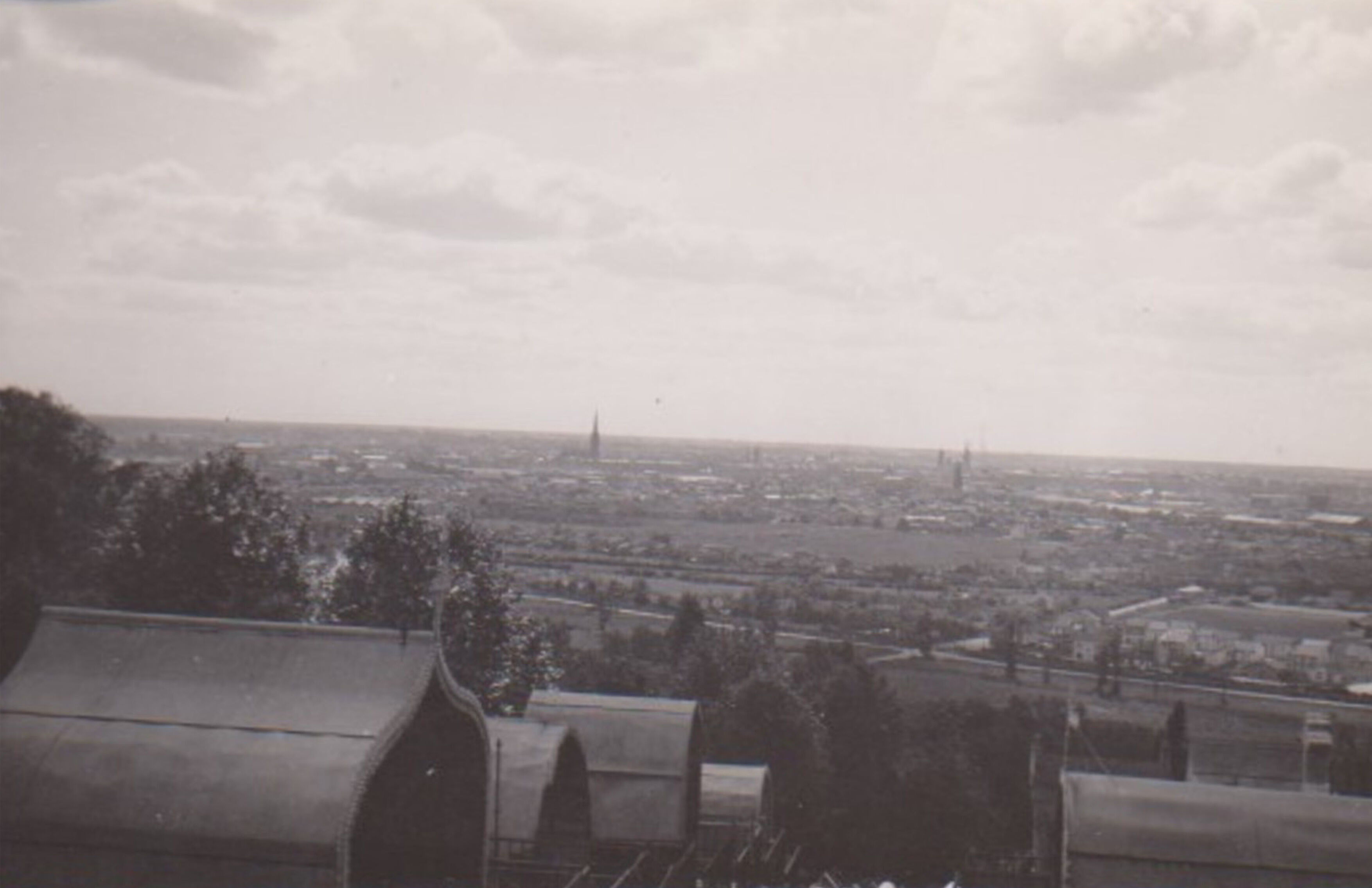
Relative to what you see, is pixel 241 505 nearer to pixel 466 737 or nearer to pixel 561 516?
pixel 466 737

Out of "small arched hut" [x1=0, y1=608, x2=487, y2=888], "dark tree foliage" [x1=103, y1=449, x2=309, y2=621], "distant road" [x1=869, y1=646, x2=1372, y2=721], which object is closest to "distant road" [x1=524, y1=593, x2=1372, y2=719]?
"distant road" [x1=869, y1=646, x2=1372, y2=721]

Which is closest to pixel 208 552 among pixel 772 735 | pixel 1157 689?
pixel 772 735

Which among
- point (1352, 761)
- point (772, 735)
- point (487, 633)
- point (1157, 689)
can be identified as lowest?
point (1157, 689)

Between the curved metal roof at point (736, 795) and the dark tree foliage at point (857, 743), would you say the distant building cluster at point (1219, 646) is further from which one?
the curved metal roof at point (736, 795)

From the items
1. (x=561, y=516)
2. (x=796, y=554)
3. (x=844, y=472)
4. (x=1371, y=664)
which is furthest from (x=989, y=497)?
(x=1371, y=664)

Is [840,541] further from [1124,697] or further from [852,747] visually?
[852,747]
